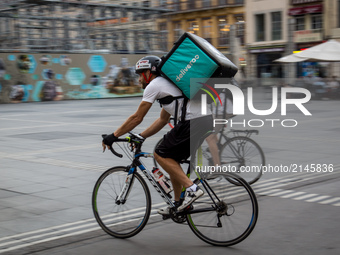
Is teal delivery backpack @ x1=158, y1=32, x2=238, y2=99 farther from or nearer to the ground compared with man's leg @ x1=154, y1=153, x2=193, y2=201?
farther from the ground

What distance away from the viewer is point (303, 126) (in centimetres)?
1508

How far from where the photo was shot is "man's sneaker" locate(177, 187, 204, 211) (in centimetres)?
470

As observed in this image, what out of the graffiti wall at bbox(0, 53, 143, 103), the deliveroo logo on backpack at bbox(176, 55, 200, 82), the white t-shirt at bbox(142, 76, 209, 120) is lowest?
the graffiti wall at bbox(0, 53, 143, 103)

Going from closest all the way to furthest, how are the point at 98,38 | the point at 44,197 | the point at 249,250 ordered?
1. the point at 249,250
2. the point at 44,197
3. the point at 98,38

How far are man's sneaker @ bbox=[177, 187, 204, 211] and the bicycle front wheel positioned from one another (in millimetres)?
354

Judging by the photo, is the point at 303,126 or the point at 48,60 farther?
the point at 48,60

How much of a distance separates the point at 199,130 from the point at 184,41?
0.77 metres

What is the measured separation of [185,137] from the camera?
4.77 meters

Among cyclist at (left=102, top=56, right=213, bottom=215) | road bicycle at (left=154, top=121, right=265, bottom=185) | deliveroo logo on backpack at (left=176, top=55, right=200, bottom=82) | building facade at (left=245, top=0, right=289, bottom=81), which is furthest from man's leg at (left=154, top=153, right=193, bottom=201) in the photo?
building facade at (left=245, top=0, right=289, bottom=81)

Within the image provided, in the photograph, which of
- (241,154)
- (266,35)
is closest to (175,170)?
(241,154)

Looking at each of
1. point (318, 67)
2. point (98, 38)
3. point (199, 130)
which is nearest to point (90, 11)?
point (98, 38)

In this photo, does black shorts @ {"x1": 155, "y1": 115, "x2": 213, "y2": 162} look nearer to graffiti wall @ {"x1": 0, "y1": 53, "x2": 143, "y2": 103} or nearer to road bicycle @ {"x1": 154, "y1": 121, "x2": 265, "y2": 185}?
road bicycle @ {"x1": 154, "y1": 121, "x2": 265, "y2": 185}

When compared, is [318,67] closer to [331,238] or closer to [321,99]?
[321,99]

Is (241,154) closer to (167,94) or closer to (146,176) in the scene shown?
(146,176)
